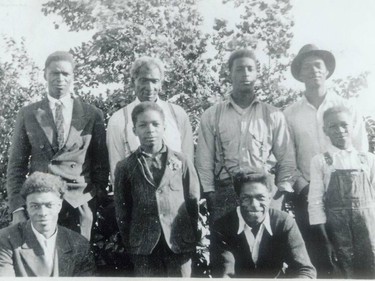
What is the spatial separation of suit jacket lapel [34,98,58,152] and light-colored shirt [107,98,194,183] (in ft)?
0.82

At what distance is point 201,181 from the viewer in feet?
7.42

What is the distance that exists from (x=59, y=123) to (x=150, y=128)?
0.47 m

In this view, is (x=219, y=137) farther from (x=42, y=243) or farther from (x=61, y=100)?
(x=42, y=243)

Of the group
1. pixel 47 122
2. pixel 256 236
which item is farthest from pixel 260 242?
pixel 47 122

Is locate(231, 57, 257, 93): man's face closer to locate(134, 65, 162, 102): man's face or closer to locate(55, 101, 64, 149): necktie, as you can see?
locate(134, 65, 162, 102): man's face

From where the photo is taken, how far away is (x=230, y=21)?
2631 millimetres

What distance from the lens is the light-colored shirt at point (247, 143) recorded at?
88.4 inches

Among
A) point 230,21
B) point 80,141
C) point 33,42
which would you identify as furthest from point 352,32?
point 33,42

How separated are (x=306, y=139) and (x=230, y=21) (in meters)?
0.78

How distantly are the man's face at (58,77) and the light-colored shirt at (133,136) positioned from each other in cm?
27

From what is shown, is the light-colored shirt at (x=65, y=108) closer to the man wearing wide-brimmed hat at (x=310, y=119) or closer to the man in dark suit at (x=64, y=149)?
the man in dark suit at (x=64, y=149)

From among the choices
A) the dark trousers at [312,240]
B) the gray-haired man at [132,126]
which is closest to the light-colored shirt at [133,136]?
the gray-haired man at [132,126]

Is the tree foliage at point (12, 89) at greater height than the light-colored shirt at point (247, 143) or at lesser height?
greater

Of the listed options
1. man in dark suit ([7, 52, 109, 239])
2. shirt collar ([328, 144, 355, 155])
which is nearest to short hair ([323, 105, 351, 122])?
shirt collar ([328, 144, 355, 155])
